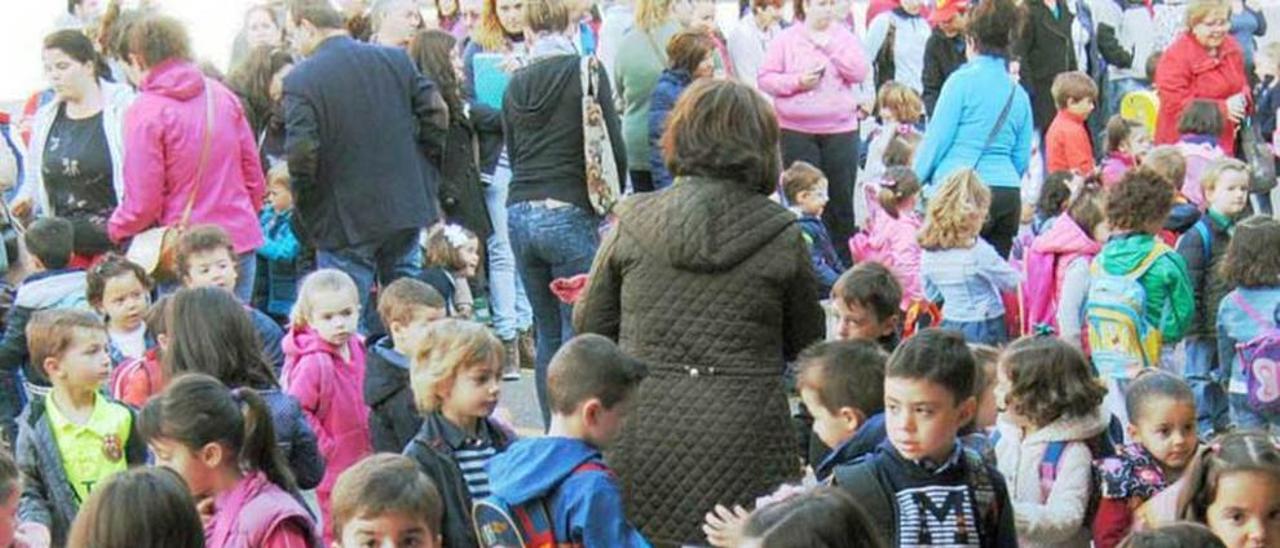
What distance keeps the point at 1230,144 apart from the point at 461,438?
7.97m

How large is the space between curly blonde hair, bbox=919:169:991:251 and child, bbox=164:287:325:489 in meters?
3.44

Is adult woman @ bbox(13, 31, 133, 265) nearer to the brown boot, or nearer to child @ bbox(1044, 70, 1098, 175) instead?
the brown boot

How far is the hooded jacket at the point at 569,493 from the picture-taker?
4984 millimetres

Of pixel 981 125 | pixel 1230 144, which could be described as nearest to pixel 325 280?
pixel 981 125

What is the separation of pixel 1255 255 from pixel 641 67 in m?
3.41

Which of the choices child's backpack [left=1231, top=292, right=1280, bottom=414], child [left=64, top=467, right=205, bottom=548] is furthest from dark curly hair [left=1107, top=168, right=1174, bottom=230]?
child [left=64, top=467, right=205, bottom=548]

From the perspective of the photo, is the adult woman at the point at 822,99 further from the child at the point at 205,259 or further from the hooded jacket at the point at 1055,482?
the hooded jacket at the point at 1055,482

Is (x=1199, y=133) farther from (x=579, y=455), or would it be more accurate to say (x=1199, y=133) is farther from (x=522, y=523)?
(x=522, y=523)

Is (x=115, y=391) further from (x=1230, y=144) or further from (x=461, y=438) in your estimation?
(x=1230, y=144)

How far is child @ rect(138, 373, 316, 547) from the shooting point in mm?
5109

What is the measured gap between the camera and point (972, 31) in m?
10.4

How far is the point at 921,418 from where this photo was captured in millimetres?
4836

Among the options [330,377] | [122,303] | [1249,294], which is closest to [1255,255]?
[1249,294]

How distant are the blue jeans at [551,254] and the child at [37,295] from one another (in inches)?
69.2
